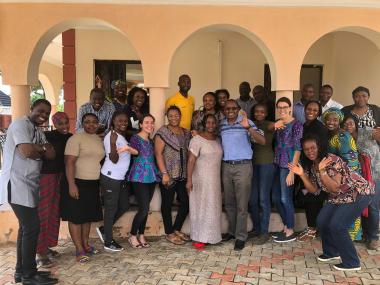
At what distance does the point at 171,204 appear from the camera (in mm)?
4570

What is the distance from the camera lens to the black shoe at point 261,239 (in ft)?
15.1

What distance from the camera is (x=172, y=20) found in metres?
4.75

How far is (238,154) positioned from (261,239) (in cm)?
117

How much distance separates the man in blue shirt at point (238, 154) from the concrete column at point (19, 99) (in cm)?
256

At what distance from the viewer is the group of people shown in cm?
371

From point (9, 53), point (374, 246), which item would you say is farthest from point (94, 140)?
point (374, 246)

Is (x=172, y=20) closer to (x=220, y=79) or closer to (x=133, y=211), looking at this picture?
(x=133, y=211)

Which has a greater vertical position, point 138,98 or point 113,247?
point 138,98

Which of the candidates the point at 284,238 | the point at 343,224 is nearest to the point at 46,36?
the point at 284,238

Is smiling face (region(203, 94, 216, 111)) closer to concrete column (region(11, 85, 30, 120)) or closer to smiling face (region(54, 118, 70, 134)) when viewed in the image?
smiling face (region(54, 118, 70, 134))

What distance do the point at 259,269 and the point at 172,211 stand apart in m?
1.44

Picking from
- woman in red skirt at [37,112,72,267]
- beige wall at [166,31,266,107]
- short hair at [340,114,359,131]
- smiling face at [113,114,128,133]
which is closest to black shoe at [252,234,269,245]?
short hair at [340,114,359,131]

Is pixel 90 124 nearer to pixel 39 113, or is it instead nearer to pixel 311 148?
pixel 39 113

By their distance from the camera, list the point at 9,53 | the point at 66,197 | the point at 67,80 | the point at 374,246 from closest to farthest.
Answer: the point at 66,197 → the point at 374,246 → the point at 9,53 → the point at 67,80
